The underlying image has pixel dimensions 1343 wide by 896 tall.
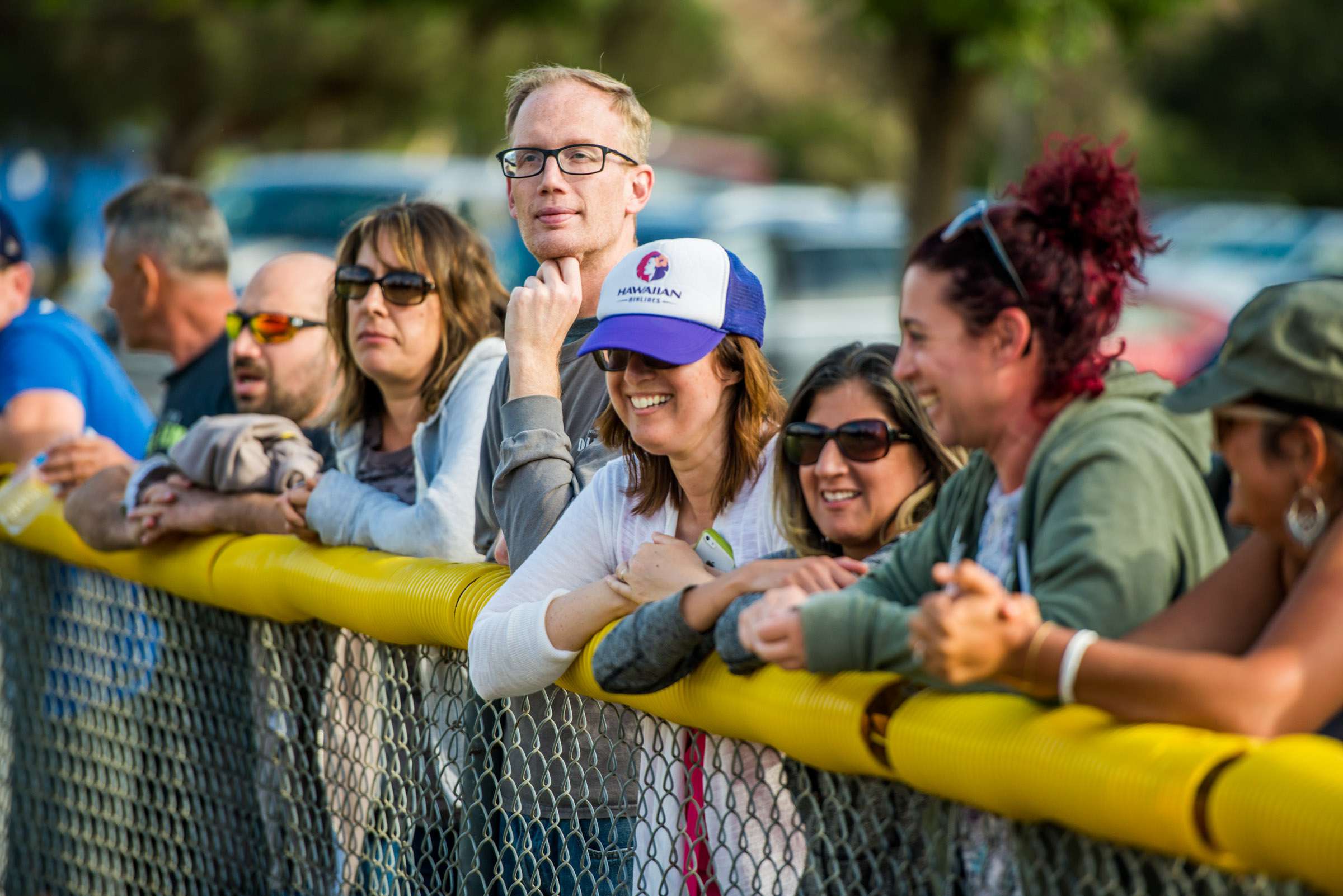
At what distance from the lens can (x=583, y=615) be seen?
2.46 m

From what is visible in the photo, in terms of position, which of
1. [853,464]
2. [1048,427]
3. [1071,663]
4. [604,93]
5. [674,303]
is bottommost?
[1071,663]

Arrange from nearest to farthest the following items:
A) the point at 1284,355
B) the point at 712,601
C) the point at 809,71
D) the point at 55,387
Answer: the point at 1284,355, the point at 712,601, the point at 55,387, the point at 809,71

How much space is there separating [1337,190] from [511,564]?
32.6 meters

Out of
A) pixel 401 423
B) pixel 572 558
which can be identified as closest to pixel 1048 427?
pixel 572 558

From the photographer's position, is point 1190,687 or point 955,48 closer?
point 1190,687

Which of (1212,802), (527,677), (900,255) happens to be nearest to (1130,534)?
(1212,802)

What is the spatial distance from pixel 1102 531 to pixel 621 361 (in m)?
1.16

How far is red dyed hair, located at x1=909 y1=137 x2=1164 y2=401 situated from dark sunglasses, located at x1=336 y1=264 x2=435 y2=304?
1878 mm

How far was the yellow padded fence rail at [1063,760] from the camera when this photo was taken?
1.46 meters

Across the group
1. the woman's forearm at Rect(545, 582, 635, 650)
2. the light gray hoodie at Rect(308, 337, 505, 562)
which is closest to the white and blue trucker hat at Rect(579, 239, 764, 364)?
the woman's forearm at Rect(545, 582, 635, 650)

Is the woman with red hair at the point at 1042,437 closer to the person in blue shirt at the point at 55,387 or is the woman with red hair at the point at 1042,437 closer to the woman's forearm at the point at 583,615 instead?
the woman's forearm at the point at 583,615

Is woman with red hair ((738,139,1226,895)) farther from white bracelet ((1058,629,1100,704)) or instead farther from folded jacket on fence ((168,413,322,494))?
folded jacket on fence ((168,413,322,494))

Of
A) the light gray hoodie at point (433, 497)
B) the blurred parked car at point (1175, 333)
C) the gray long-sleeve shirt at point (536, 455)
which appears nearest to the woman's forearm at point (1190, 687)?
the gray long-sleeve shirt at point (536, 455)

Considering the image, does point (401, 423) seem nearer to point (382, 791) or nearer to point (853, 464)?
point (382, 791)
